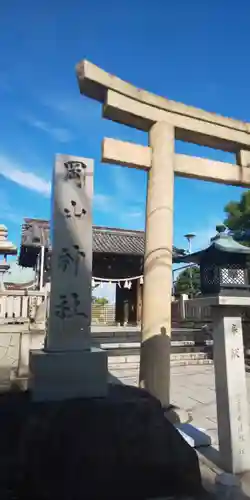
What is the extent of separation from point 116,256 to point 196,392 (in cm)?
1291

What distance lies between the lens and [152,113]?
17.6 ft

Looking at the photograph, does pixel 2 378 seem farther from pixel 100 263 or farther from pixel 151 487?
pixel 100 263

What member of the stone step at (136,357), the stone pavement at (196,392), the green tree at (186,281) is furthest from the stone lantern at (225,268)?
the green tree at (186,281)

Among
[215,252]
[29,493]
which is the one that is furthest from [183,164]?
[29,493]

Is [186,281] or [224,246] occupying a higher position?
[186,281]

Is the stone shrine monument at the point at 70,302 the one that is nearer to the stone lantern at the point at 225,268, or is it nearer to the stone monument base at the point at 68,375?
the stone monument base at the point at 68,375

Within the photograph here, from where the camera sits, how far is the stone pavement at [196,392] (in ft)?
16.6

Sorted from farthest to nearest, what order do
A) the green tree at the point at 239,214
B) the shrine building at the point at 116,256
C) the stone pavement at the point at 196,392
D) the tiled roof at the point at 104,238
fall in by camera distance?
the shrine building at the point at 116,256, the tiled roof at the point at 104,238, the green tree at the point at 239,214, the stone pavement at the point at 196,392

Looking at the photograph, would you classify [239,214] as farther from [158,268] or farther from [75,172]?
[75,172]

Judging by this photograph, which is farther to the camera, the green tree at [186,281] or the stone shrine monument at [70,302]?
the green tree at [186,281]

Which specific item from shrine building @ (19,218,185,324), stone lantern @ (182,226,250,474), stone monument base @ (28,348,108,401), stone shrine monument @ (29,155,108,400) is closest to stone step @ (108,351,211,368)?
stone shrine monument @ (29,155,108,400)

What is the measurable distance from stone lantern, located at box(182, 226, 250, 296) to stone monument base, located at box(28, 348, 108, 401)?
4.91ft

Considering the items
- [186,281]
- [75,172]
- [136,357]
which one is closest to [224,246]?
[75,172]

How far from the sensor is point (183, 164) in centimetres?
561
